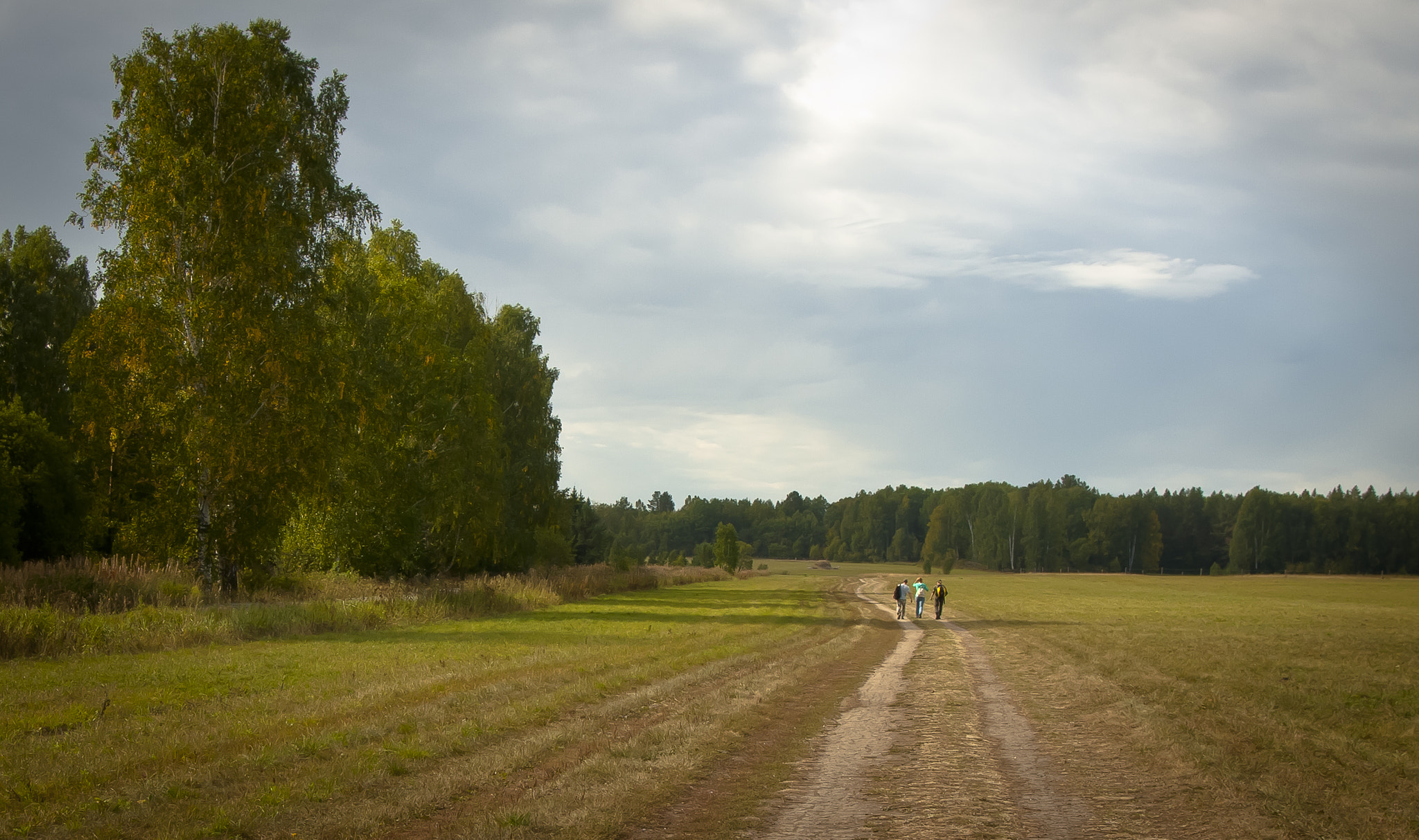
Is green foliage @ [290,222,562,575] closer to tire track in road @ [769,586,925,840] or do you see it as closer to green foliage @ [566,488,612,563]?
tire track in road @ [769,586,925,840]

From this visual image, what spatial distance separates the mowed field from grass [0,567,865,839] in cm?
4

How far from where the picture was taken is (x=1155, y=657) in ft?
61.3

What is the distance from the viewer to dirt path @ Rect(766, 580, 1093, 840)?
21.9 feet

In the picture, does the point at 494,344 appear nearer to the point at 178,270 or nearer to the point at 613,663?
the point at 178,270

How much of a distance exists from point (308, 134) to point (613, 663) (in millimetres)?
19852

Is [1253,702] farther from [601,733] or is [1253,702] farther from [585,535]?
[585,535]

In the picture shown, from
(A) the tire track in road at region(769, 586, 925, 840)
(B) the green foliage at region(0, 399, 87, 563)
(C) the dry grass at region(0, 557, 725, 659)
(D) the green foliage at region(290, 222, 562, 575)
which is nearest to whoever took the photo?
(A) the tire track in road at region(769, 586, 925, 840)

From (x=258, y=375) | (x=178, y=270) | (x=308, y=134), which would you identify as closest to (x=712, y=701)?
(x=258, y=375)

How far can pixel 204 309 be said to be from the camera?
23438 millimetres

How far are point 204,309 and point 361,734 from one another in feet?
59.4

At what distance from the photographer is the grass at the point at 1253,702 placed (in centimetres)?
780

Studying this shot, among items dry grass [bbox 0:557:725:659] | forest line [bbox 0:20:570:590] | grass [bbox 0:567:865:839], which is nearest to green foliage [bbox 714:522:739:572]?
dry grass [bbox 0:557:725:659]

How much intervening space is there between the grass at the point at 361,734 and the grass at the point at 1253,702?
473 centimetres

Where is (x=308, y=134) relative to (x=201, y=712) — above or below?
above
